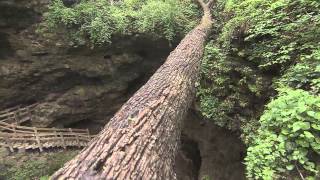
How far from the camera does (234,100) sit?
22.5 feet

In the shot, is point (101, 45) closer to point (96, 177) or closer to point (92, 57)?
point (92, 57)

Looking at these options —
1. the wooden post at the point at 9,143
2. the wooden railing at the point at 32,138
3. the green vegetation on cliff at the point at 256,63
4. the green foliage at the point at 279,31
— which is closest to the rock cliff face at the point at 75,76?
the green vegetation on cliff at the point at 256,63

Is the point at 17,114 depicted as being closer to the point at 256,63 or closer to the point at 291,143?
the point at 256,63

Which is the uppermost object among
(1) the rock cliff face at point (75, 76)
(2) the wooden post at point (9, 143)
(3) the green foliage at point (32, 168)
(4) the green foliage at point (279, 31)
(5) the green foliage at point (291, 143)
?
(4) the green foliage at point (279, 31)

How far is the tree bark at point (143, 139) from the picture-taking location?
2.66 meters

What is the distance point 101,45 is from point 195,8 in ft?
15.4

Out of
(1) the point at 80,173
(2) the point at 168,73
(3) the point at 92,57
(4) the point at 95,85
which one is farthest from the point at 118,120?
(4) the point at 95,85

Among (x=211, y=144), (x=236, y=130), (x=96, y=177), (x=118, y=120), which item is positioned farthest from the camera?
(x=211, y=144)

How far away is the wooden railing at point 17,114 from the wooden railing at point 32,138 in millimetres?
449

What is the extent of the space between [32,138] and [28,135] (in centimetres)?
22

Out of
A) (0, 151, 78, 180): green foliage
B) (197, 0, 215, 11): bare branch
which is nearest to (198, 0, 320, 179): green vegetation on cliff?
(197, 0, 215, 11): bare branch

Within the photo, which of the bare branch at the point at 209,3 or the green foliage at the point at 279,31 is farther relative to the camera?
the bare branch at the point at 209,3

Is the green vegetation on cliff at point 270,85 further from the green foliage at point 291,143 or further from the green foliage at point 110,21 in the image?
the green foliage at point 110,21

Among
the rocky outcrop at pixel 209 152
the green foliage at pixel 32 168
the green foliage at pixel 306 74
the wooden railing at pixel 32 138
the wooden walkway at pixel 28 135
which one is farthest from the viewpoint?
the wooden walkway at pixel 28 135
